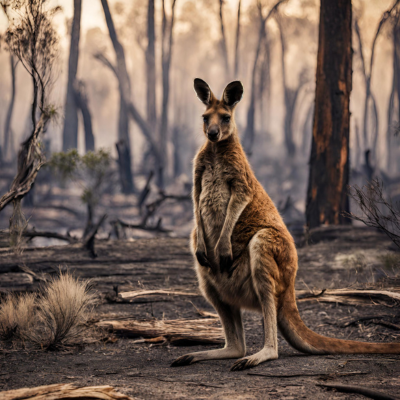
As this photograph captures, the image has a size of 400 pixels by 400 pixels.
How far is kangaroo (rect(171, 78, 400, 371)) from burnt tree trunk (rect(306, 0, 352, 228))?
5.75 m

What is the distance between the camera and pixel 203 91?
4.35 m

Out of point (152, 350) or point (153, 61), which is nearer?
point (152, 350)

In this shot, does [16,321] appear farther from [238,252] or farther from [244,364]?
[244,364]

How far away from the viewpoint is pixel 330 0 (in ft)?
31.7

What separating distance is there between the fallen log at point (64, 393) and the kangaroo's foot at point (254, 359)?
100cm

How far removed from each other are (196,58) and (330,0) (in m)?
31.1

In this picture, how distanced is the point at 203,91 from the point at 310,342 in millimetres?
2391

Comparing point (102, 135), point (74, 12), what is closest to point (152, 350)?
point (74, 12)

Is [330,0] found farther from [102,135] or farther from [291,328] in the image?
[102,135]

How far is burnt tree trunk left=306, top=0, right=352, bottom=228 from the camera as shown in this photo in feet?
Answer: 31.6

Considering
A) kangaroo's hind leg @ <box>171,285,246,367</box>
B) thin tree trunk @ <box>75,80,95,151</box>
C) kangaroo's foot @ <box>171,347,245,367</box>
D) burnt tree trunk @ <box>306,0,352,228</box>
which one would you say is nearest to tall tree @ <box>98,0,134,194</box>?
thin tree trunk @ <box>75,80,95,151</box>

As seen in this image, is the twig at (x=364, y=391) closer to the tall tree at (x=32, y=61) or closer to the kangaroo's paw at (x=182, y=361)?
the kangaroo's paw at (x=182, y=361)

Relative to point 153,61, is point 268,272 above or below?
below

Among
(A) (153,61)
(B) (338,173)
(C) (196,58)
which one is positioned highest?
(C) (196,58)
